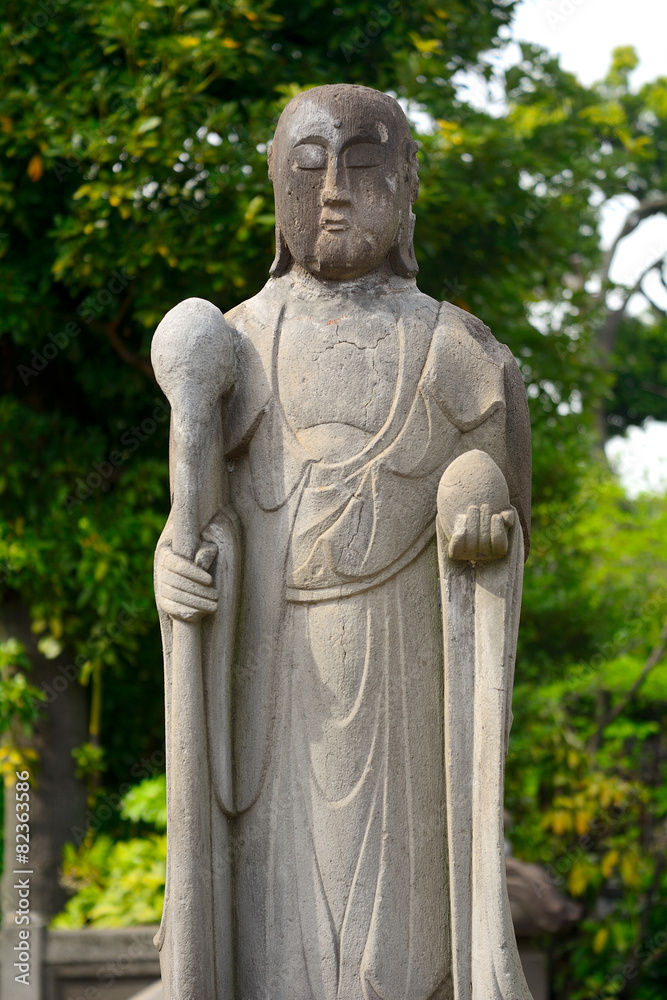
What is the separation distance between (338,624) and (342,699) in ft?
0.74

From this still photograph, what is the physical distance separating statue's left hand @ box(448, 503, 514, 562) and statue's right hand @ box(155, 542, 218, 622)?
738mm

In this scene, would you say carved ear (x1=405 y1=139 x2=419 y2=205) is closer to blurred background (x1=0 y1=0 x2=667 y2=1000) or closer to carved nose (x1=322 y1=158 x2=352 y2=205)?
carved nose (x1=322 y1=158 x2=352 y2=205)

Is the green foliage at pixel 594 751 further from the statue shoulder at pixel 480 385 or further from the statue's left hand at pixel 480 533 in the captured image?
the statue's left hand at pixel 480 533

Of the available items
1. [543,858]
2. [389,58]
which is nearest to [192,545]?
[389,58]

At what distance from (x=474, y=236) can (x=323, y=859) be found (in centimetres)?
621

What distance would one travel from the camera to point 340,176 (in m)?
3.52

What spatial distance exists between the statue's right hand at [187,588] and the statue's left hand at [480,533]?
2.42 ft

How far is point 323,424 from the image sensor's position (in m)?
3.50

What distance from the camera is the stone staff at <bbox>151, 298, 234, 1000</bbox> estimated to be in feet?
10.8

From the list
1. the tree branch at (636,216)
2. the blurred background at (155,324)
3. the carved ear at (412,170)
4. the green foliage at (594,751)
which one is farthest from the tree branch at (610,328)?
the carved ear at (412,170)

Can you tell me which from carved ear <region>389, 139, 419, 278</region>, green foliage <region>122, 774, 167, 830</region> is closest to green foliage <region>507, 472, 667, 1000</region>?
green foliage <region>122, 774, 167, 830</region>

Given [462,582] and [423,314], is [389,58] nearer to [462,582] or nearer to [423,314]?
[423,314]

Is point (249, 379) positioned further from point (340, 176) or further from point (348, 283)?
point (340, 176)

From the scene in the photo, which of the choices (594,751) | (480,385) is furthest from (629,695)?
(480,385)
